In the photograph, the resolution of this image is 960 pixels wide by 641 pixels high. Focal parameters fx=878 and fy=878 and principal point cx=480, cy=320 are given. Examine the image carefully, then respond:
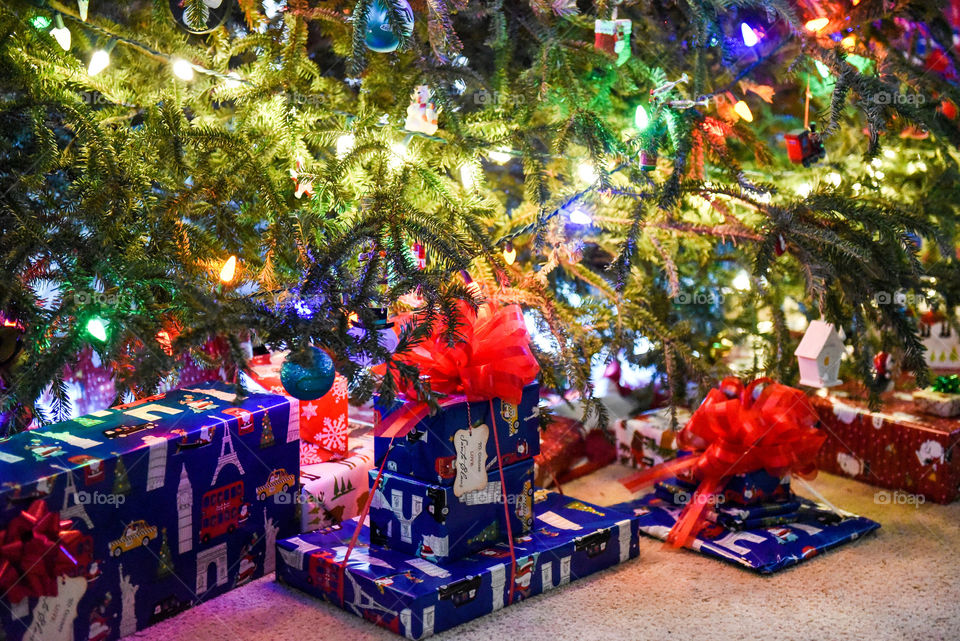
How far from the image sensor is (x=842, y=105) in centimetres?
146

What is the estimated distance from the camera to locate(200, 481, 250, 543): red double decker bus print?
1.36 meters

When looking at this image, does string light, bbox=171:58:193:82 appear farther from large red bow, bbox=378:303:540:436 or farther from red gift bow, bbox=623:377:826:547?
red gift bow, bbox=623:377:826:547

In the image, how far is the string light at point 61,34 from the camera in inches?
58.4

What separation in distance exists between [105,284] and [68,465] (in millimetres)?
253

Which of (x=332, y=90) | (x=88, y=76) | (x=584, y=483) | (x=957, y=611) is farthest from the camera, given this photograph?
(x=584, y=483)

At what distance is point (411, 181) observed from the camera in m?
1.58

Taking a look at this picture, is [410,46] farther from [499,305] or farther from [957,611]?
[957,611]

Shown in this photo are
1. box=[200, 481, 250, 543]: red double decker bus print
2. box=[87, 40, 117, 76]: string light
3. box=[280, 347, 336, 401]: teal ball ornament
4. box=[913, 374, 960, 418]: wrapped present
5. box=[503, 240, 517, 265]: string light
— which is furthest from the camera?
box=[913, 374, 960, 418]: wrapped present

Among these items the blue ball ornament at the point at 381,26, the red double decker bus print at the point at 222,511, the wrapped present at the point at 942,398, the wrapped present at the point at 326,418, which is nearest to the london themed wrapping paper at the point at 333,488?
the wrapped present at the point at 326,418

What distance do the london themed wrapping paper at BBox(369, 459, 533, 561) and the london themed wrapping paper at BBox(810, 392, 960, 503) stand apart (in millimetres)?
858

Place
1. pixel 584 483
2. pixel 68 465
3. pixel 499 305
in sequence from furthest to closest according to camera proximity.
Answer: pixel 584 483 → pixel 499 305 → pixel 68 465

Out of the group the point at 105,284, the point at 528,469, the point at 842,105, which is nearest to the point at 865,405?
the point at 842,105

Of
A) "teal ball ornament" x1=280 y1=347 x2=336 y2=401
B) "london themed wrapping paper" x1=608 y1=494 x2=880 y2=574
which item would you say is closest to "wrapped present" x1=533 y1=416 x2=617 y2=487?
"london themed wrapping paper" x1=608 y1=494 x2=880 y2=574

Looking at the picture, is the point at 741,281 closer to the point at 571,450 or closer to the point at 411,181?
the point at 571,450
